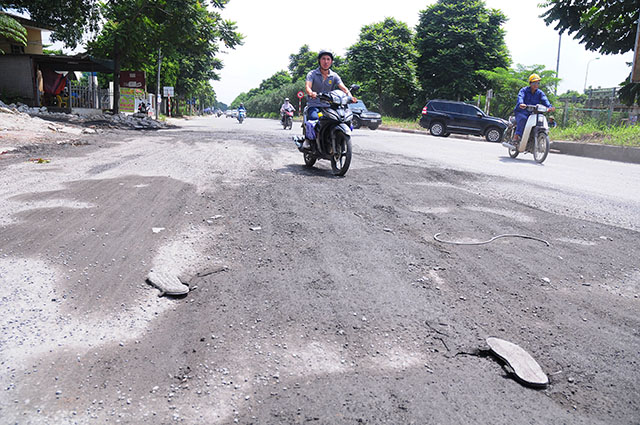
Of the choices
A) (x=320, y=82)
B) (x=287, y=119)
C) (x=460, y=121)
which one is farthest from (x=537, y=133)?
(x=287, y=119)

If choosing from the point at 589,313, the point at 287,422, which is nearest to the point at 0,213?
the point at 287,422

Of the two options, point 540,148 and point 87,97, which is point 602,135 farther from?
point 87,97

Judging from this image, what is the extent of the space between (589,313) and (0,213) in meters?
4.68

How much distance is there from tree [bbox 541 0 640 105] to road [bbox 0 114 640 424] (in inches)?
496

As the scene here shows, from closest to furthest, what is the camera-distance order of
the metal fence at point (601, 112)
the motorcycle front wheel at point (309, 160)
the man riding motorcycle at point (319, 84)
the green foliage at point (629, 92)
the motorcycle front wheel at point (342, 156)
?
1. the motorcycle front wheel at point (342, 156)
2. the man riding motorcycle at point (319, 84)
3. the motorcycle front wheel at point (309, 160)
4. the green foliage at point (629, 92)
5. the metal fence at point (601, 112)

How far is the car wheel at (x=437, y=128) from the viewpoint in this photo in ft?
76.1

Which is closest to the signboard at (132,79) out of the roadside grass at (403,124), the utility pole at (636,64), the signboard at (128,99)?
the signboard at (128,99)

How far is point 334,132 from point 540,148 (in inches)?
216

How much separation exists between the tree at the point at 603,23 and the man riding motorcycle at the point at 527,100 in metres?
6.94

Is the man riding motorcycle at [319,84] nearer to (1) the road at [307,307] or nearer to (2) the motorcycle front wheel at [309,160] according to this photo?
(2) the motorcycle front wheel at [309,160]

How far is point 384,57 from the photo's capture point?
37.8m

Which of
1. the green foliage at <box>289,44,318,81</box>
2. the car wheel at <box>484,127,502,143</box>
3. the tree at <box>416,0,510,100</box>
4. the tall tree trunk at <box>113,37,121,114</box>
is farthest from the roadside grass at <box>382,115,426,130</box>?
the green foliage at <box>289,44,318,81</box>

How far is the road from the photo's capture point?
6.17ft

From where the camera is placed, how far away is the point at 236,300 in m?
2.67
